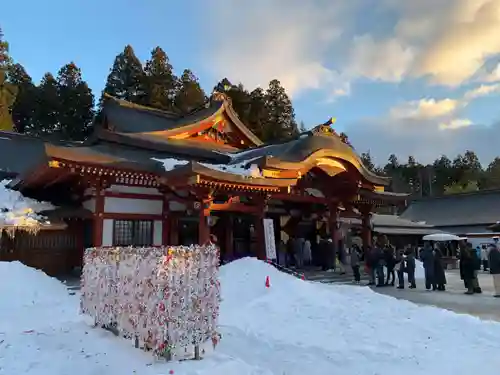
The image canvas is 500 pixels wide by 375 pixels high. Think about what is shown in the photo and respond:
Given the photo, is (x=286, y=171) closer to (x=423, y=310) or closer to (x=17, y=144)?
(x=423, y=310)

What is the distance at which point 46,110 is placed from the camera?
35281 mm

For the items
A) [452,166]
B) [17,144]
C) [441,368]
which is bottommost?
[441,368]

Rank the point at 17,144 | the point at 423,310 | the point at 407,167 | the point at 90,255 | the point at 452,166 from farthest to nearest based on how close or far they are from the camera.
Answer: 1. the point at 407,167
2. the point at 452,166
3. the point at 17,144
4. the point at 423,310
5. the point at 90,255

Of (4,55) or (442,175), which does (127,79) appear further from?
(442,175)

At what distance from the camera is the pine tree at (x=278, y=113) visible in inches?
1497

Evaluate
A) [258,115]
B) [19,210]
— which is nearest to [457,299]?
[19,210]

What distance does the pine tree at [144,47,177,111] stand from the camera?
3603 cm

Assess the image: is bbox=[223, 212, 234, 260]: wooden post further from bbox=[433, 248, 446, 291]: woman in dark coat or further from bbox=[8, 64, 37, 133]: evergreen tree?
bbox=[8, 64, 37, 133]: evergreen tree

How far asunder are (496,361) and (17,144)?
20402mm

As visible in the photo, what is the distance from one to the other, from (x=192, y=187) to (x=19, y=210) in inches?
214

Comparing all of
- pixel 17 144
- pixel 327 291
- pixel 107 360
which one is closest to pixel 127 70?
pixel 17 144

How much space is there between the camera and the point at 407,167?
75375mm

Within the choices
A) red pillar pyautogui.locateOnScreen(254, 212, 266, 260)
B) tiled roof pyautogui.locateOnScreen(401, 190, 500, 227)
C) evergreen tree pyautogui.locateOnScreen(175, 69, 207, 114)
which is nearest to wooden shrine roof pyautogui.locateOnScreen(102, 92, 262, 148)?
red pillar pyautogui.locateOnScreen(254, 212, 266, 260)

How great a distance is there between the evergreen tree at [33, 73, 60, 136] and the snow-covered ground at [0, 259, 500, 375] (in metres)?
27.2
